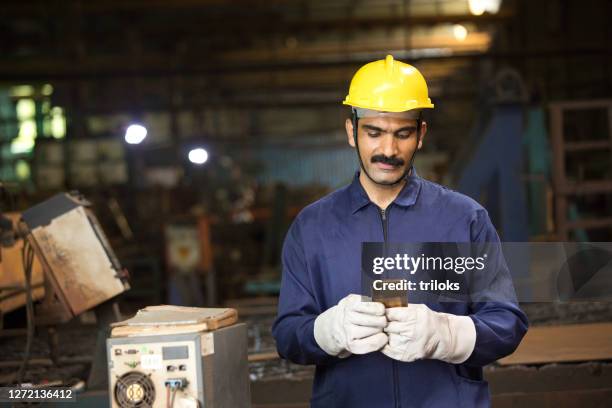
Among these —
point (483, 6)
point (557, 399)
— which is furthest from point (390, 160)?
point (483, 6)

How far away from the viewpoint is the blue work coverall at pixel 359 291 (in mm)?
2389

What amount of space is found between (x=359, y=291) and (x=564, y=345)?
2.42 metres

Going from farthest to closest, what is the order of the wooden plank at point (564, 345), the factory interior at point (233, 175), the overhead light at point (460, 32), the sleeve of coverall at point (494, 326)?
the overhead light at point (460, 32) → the wooden plank at point (564, 345) → the factory interior at point (233, 175) → the sleeve of coverall at point (494, 326)

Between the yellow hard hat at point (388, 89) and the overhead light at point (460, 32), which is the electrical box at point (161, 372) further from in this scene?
the overhead light at point (460, 32)

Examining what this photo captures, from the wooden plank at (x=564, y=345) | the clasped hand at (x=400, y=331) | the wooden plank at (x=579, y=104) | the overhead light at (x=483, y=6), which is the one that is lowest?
the wooden plank at (x=564, y=345)

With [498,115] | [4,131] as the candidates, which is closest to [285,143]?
[4,131]

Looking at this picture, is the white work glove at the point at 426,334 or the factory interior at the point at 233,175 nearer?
the white work glove at the point at 426,334

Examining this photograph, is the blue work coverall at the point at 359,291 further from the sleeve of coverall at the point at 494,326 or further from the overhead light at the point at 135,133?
the overhead light at the point at 135,133

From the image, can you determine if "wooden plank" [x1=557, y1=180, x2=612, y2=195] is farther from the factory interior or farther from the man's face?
the man's face

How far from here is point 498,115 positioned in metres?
7.21

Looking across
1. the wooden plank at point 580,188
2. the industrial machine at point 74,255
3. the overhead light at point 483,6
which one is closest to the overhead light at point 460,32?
the overhead light at point 483,6

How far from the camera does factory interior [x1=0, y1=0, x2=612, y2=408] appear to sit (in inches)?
157

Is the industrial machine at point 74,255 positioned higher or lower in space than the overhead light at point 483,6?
lower

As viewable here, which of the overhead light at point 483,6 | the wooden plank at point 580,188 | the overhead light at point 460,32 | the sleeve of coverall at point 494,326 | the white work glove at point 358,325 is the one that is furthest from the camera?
the overhead light at point 460,32
